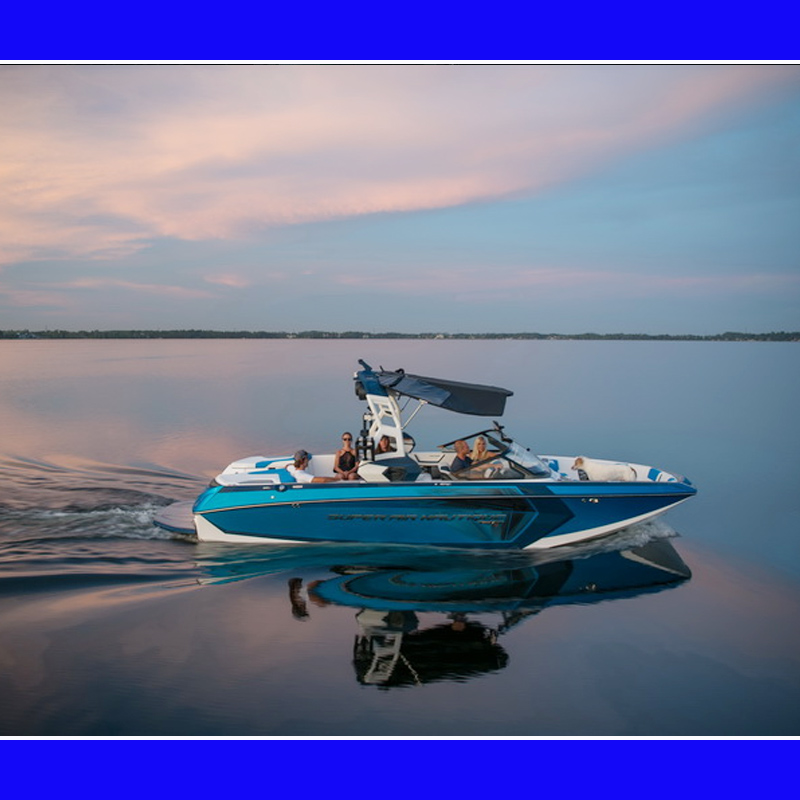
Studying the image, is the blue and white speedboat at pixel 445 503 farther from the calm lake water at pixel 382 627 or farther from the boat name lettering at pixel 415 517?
the calm lake water at pixel 382 627

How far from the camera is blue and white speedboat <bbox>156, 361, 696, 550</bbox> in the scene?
1179 cm

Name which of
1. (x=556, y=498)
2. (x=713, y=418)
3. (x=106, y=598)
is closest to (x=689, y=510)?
(x=556, y=498)

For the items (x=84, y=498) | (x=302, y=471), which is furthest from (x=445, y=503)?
(x=84, y=498)

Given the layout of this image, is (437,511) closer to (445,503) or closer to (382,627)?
(445,503)

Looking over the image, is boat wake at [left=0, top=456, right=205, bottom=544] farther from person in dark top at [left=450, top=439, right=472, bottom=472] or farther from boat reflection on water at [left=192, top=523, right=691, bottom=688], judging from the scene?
person in dark top at [left=450, top=439, right=472, bottom=472]

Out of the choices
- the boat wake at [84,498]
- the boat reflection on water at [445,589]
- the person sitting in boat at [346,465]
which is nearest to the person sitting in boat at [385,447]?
the person sitting in boat at [346,465]

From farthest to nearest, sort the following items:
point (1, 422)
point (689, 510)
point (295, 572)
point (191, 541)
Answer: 1. point (1, 422)
2. point (689, 510)
3. point (191, 541)
4. point (295, 572)

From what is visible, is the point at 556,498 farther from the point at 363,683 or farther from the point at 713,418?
the point at 713,418

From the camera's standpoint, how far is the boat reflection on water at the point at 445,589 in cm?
868

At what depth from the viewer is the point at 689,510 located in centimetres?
1634

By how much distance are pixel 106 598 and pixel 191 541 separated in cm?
261

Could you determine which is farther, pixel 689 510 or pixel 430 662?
pixel 689 510

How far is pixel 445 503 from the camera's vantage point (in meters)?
11.8

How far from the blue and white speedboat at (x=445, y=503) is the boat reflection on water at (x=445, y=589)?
366 mm
